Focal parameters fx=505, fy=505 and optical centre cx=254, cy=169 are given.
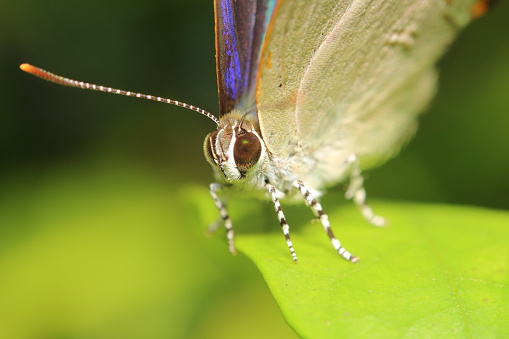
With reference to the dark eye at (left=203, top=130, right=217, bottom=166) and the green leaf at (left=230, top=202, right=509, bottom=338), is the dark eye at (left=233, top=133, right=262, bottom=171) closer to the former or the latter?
the dark eye at (left=203, top=130, right=217, bottom=166)

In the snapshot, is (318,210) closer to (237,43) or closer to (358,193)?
(358,193)

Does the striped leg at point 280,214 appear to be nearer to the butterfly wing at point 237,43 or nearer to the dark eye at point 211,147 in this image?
the dark eye at point 211,147

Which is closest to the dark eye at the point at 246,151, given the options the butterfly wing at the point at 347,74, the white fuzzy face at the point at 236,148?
the white fuzzy face at the point at 236,148

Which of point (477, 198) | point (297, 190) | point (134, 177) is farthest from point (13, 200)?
point (477, 198)

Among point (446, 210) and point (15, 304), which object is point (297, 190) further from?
point (15, 304)

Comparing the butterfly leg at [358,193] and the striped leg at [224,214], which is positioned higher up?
the striped leg at [224,214]

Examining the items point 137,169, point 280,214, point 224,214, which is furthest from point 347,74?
point 137,169
